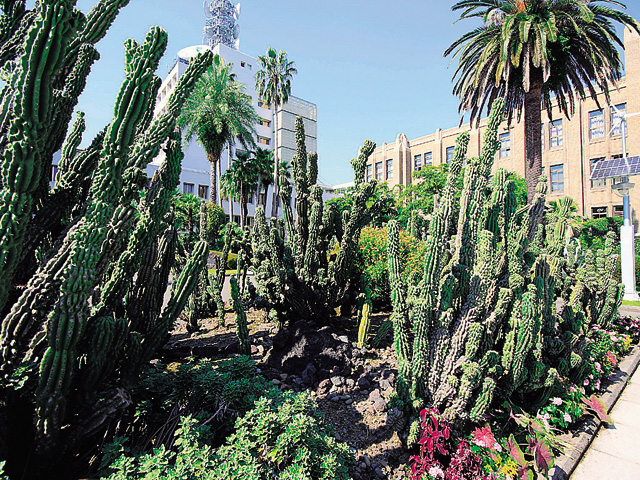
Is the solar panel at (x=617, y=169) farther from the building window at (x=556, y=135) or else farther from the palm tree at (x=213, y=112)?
the palm tree at (x=213, y=112)

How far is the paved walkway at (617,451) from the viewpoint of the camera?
132 inches

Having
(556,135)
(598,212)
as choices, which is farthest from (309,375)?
(556,135)

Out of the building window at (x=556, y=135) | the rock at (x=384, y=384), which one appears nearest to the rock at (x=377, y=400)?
the rock at (x=384, y=384)

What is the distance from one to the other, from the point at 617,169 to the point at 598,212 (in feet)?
66.0

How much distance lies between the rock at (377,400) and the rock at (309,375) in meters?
0.76

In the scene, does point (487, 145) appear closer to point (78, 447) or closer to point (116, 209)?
point (116, 209)

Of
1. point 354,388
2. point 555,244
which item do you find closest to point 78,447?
point 354,388

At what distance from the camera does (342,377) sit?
4.56 m

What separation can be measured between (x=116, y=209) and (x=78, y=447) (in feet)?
5.68

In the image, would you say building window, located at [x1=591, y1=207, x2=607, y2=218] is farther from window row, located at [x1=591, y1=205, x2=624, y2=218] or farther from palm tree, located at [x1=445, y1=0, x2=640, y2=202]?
palm tree, located at [x1=445, y1=0, x2=640, y2=202]

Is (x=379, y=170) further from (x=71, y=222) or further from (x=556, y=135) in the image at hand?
(x=71, y=222)

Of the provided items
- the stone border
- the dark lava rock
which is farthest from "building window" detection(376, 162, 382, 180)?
the dark lava rock

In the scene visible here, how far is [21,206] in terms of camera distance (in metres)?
2.10

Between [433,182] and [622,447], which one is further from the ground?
[433,182]
